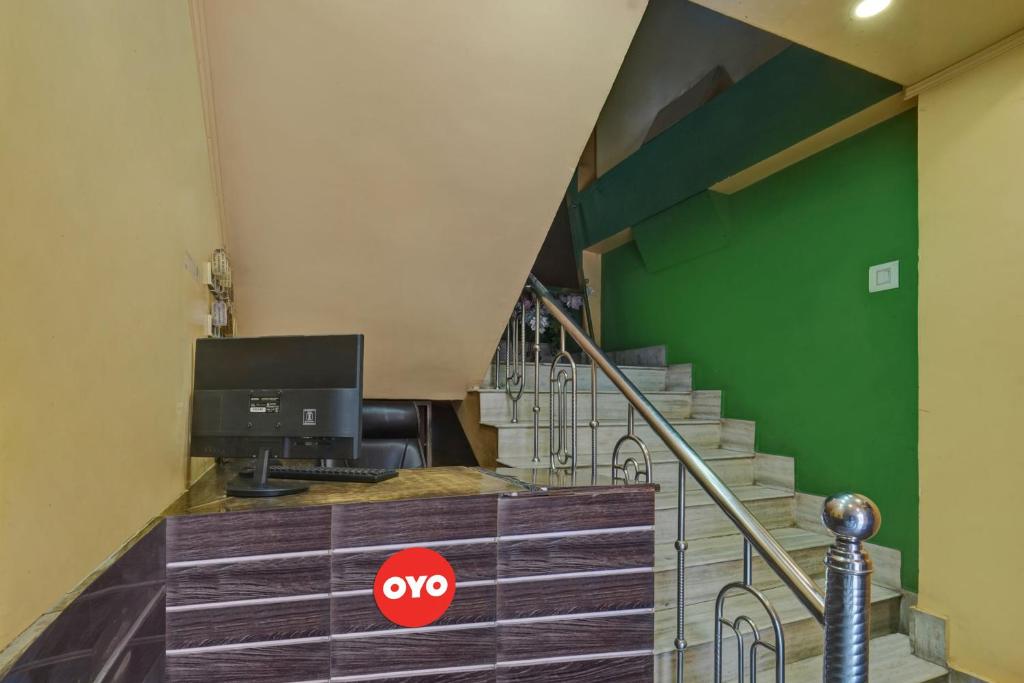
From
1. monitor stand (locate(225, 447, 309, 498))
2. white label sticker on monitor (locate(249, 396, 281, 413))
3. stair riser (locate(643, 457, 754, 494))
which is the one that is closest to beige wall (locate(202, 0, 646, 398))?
white label sticker on monitor (locate(249, 396, 281, 413))

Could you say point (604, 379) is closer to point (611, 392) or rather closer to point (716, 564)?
point (611, 392)

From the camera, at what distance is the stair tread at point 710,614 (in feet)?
6.95

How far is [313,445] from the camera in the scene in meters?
1.62

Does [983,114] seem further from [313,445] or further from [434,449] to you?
[434,449]

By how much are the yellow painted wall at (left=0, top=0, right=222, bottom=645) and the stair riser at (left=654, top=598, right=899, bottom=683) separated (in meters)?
1.76

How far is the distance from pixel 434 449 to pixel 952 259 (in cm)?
309

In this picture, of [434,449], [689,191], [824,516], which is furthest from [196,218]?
[689,191]

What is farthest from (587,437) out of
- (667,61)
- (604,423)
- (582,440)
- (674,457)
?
(667,61)

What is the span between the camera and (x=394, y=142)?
84.1 inches

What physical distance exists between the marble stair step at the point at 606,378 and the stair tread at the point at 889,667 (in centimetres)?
176

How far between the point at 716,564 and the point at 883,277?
1.58 m

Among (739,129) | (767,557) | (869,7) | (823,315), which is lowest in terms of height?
(767,557)

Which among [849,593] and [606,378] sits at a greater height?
[606,378]

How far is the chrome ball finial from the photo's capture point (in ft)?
2.89
